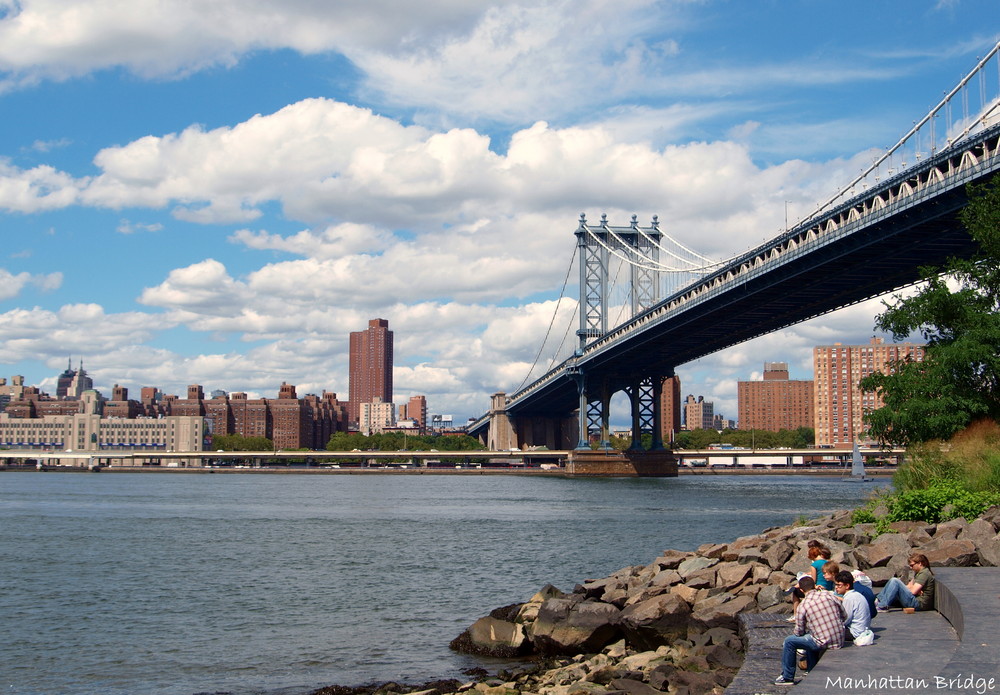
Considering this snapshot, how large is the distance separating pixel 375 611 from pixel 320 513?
36.0m

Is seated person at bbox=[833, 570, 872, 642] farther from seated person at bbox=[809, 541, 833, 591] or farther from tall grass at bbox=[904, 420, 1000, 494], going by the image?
tall grass at bbox=[904, 420, 1000, 494]

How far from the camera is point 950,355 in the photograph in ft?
87.2

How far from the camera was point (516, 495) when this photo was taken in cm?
8019

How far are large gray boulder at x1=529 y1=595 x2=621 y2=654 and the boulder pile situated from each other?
0.7 inches

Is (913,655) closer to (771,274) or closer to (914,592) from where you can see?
(914,592)

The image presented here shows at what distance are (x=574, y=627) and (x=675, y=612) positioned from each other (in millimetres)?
1976

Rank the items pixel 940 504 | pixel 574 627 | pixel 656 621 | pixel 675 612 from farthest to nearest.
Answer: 1. pixel 940 504
2. pixel 574 627
3. pixel 656 621
4. pixel 675 612

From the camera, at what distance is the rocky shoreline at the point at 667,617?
47.7 ft

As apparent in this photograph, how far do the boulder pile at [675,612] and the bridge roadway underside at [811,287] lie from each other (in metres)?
22.5

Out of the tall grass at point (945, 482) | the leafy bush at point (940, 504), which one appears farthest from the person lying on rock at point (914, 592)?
the tall grass at point (945, 482)

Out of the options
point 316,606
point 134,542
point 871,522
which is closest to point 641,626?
point 871,522

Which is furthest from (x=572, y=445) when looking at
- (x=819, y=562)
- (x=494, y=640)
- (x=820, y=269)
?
(x=819, y=562)

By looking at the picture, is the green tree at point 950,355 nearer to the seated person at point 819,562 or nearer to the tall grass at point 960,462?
the tall grass at point 960,462

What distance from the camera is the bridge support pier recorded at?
110125 millimetres
